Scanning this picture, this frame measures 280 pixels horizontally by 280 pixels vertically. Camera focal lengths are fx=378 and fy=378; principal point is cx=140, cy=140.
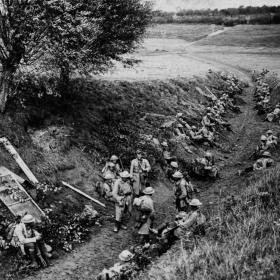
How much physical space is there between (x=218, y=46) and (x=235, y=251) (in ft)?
276

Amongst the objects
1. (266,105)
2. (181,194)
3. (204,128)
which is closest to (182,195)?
(181,194)

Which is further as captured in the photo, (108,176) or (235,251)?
(108,176)

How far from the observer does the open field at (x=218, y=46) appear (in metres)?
59.6

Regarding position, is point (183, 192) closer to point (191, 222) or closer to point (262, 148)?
point (191, 222)

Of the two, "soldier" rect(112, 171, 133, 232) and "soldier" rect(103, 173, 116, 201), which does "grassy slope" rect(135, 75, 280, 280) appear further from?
"soldier" rect(103, 173, 116, 201)

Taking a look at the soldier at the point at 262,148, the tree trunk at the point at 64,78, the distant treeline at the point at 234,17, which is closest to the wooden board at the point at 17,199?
the tree trunk at the point at 64,78

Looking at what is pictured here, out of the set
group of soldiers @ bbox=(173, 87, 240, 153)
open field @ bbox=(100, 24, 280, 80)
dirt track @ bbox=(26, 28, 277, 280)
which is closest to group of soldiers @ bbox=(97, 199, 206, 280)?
dirt track @ bbox=(26, 28, 277, 280)

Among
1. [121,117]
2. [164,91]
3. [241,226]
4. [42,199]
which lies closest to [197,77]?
[164,91]

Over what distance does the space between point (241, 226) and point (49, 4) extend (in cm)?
1108

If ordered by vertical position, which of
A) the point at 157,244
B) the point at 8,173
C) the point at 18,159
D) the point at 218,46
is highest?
the point at 218,46

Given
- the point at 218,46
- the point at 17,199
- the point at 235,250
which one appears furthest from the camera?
the point at 218,46

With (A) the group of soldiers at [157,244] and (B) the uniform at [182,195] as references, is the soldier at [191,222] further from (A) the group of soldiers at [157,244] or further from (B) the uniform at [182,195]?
(B) the uniform at [182,195]

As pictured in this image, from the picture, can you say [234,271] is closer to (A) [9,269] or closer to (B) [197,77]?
(A) [9,269]

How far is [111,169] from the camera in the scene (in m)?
16.2
